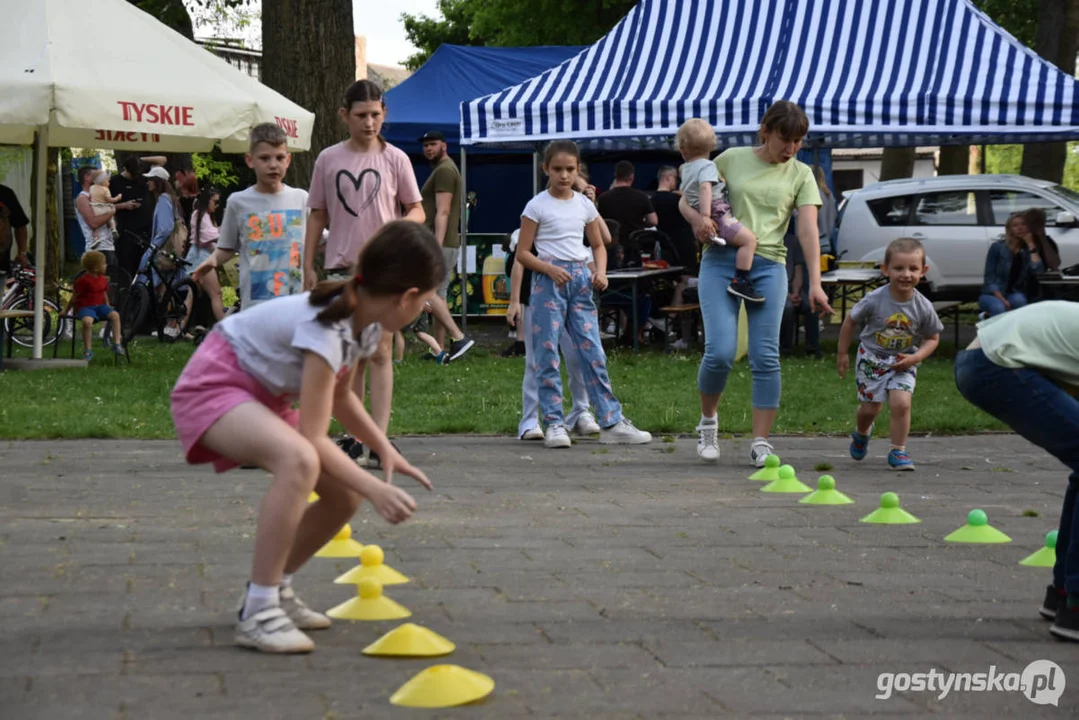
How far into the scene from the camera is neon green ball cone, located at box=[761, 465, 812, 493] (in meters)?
7.43

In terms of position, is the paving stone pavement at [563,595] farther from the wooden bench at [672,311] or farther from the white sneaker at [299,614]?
the wooden bench at [672,311]

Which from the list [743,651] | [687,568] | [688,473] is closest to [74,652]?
[743,651]

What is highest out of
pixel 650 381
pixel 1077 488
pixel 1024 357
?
pixel 1024 357

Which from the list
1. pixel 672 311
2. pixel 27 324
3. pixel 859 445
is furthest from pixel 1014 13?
pixel 859 445

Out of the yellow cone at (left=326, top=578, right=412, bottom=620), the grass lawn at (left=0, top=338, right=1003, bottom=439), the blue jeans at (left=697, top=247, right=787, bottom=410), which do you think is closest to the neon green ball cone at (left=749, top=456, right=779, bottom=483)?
the blue jeans at (left=697, top=247, right=787, bottom=410)

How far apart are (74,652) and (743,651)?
5.89ft

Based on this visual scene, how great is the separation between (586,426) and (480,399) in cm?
187

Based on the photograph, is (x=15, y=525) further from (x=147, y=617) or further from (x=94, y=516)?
(x=147, y=617)

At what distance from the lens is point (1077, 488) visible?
4.71 meters

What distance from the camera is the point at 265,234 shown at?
26.2 feet

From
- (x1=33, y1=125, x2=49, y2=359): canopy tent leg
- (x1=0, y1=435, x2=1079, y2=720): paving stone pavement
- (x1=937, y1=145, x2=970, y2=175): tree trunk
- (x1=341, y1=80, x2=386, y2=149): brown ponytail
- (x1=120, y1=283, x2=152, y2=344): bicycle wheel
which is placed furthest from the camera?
(x1=937, y1=145, x2=970, y2=175): tree trunk

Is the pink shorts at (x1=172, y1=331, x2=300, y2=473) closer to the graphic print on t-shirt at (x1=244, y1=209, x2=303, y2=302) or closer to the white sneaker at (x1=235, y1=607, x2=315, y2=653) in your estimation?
the white sneaker at (x1=235, y1=607, x2=315, y2=653)

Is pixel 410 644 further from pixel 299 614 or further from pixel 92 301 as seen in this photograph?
pixel 92 301

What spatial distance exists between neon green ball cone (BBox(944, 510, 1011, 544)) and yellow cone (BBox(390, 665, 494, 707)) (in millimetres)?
2959
